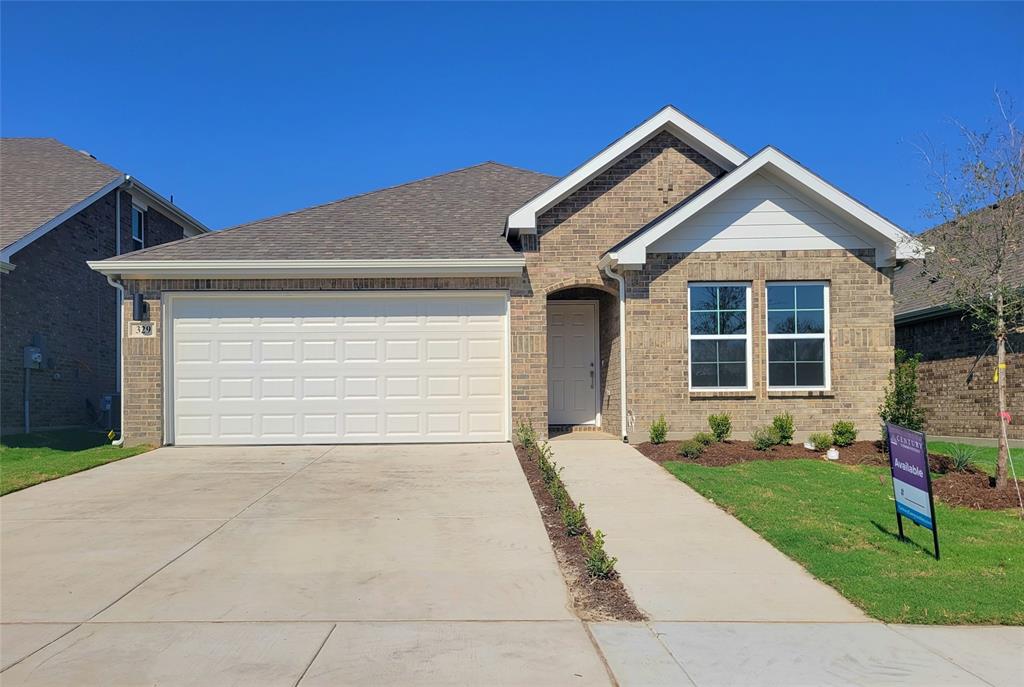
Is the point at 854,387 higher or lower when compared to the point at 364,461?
higher

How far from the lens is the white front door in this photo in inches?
600

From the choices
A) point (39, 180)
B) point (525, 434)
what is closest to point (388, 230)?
point (525, 434)

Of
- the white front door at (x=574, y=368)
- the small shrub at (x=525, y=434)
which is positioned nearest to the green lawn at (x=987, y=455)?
the white front door at (x=574, y=368)

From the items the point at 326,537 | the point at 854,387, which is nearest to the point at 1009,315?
the point at 854,387

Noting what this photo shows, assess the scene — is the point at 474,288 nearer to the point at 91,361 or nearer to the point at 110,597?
the point at 110,597

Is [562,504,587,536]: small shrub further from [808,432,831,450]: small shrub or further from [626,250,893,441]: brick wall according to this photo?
[808,432,831,450]: small shrub

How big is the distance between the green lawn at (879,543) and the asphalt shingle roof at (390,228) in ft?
19.9

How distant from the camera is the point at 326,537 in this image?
7656 millimetres

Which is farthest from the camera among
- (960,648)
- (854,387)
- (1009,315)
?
(854,387)

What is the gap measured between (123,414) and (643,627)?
11.2 m

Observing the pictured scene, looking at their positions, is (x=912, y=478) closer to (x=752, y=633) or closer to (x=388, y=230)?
(x=752, y=633)

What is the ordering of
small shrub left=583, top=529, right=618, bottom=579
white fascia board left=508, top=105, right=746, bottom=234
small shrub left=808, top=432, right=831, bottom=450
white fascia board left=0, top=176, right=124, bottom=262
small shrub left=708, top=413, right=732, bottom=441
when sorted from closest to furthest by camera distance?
small shrub left=583, top=529, right=618, bottom=579 → small shrub left=808, top=432, right=831, bottom=450 → small shrub left=708, top=413, right=732, bottom=441 → white fascia board left=508, top=105, right=746, bottom=234 → white fascia board left=0, top=176, right=124, bottom=262

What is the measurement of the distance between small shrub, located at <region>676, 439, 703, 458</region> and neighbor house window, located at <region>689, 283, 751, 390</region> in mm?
1360

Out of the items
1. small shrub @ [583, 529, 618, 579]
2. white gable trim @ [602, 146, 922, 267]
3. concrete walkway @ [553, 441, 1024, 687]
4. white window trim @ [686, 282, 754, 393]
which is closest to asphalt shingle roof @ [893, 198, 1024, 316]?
white gable trim @ [602, 146, 922, 267]
